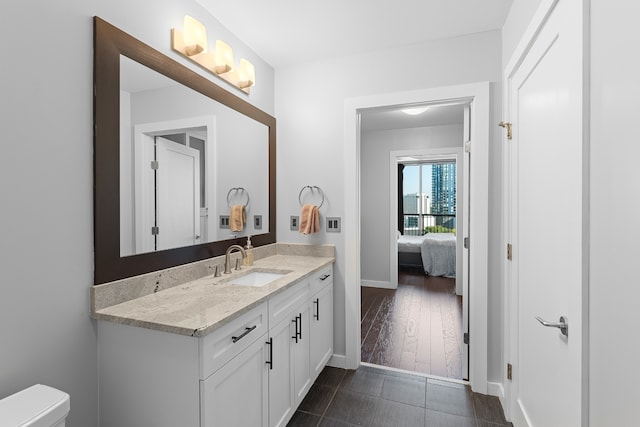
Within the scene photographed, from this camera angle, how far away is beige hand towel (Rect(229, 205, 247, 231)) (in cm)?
218

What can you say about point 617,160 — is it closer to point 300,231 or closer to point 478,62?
point 478,62

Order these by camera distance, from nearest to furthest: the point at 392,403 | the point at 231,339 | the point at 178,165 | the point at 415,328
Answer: the point at 231,339, the point at 178,165, the point at 392,403, the point at 415,328

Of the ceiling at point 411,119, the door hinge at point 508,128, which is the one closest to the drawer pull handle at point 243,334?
the door hinge at point 508,128

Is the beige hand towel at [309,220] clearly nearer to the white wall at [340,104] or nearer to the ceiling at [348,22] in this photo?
the white wall at [340,104]

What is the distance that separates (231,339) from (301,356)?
2.52ft

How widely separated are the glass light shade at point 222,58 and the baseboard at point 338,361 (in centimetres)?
A: 223

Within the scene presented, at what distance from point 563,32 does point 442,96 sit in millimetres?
1055

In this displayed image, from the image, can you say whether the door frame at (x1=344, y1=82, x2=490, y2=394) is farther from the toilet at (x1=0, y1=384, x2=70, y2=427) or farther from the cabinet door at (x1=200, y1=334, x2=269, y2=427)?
the toilet at (x1=0, y1=384, x2=70, y2=427)

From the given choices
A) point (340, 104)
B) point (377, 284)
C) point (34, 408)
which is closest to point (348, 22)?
point (340, 104)

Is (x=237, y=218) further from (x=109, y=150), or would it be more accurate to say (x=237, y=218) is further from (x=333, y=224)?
(x=109, y=150)

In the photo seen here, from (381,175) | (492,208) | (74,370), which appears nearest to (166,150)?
(74,370)

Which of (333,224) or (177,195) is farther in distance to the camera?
(333,224)

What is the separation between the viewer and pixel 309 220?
8.01ft

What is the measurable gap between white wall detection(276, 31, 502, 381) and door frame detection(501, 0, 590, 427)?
0.12 meters
